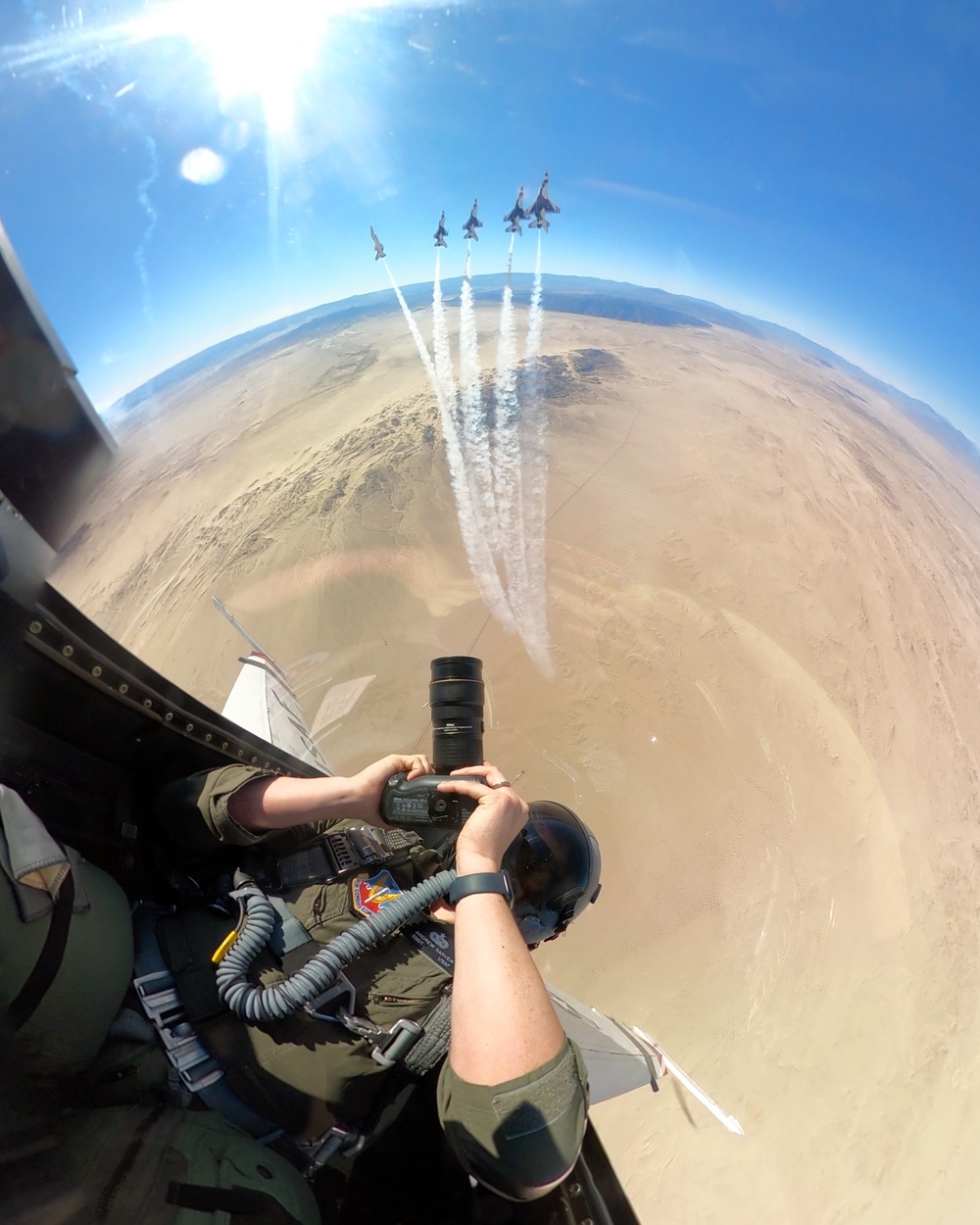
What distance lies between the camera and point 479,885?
918 millimetres

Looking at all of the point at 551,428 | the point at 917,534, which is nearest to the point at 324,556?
the point at 551,428

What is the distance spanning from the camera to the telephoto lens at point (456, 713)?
1.52m

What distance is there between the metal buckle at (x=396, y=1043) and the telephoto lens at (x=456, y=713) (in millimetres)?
607

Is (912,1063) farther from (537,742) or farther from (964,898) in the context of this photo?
(537,742)

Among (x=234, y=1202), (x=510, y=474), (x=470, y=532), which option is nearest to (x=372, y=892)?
(x=234, y=1202)

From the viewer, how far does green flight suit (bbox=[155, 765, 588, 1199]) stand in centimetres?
79

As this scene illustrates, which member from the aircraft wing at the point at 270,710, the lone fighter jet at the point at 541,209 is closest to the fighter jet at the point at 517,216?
the lone fighter jet at the point at 541,209

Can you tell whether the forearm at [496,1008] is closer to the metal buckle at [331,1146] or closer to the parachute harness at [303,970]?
the parachute harness at [303,970]

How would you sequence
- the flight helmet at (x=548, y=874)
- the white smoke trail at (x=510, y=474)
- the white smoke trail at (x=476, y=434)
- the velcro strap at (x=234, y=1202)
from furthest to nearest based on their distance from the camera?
the white smoke trail at (x=476, y=434), the white smoke trail at (x=510, y=474), the flight helmet at (x=548, y=874), the velcro strap at (x=234, y=1202)

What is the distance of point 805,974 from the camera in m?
7.54

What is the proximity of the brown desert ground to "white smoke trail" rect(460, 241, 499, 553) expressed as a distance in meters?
1.22

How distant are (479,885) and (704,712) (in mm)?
10075

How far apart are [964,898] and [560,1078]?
14.2 metres

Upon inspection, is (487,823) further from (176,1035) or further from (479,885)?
(176,1035)
